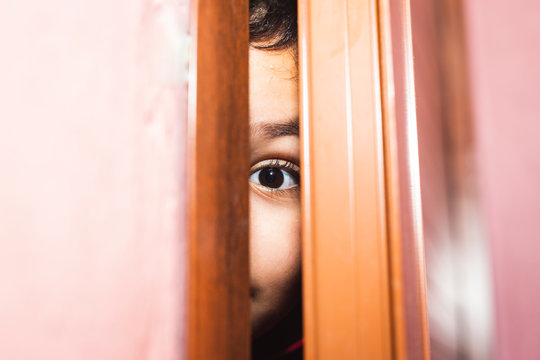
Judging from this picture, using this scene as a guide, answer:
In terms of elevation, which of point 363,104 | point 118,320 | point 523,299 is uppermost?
point 363,104

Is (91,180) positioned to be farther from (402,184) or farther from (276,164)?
(276,164)

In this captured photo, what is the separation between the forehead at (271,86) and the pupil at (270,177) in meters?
0.13

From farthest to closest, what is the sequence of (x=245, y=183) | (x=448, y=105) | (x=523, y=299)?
(x=448, y=105) → (x=523, y=299) → (x=245, y=183)

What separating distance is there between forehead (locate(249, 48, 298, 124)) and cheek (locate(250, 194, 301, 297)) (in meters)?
0.17

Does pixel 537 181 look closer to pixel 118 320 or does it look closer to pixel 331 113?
pixel 331 113

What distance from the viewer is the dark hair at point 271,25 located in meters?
0.65

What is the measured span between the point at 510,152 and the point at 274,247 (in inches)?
28.2

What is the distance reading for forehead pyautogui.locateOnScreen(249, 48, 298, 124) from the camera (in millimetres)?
622

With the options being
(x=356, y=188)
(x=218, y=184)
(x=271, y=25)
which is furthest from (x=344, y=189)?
(x=271, y=25)

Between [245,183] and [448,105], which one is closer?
[245,183]

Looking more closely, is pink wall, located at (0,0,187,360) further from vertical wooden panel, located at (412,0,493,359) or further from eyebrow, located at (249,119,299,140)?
vertical wooden panel, located at (412,0,493,359)

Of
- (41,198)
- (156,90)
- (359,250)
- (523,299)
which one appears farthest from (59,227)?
(523,299)

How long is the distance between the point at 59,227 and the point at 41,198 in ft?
0.10

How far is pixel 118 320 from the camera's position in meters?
0.33
